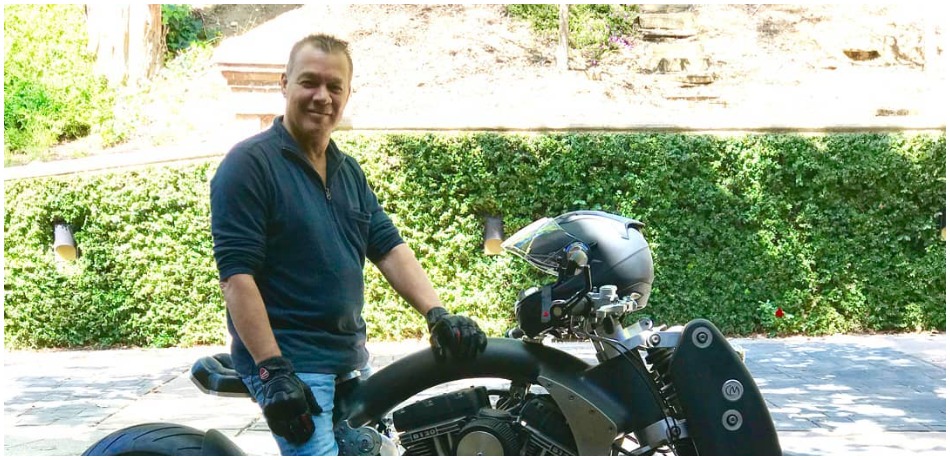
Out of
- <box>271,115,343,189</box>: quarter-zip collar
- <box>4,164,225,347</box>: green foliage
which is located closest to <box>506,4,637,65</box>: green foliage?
<box>4,164,225,347</box>: green foliage

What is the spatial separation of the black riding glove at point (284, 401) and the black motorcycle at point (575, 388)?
0.20 m

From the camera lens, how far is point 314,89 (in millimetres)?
2424

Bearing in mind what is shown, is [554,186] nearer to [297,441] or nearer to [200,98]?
[297,441]

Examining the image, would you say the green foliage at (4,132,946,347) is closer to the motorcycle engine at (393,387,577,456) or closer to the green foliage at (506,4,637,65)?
the motorcycle engine at (393,387,577,456)

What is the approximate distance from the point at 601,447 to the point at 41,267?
8219 millimetres

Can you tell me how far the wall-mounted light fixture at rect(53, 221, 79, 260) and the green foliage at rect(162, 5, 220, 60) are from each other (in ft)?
27.8

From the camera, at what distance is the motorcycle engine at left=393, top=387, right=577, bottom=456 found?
2.42 m

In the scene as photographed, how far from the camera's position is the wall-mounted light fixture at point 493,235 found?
866cm

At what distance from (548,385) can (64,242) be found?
25.7ft

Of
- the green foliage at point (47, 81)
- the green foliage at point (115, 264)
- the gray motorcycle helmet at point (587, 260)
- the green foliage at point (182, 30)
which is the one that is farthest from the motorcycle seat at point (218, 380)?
the green foliage at point (182, 30)

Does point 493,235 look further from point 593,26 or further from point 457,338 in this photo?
point 593,26

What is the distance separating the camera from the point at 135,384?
7.21 m

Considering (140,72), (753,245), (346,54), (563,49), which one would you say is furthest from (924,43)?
(346,54)

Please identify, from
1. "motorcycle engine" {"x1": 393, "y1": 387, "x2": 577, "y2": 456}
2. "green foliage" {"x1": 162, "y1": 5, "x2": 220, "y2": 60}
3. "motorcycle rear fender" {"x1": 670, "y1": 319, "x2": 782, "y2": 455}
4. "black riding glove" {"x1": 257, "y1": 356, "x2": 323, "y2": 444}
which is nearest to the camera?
"black riding glove" {"x1": 257, "y1": 356, "x2": 323, "y2": 444}
